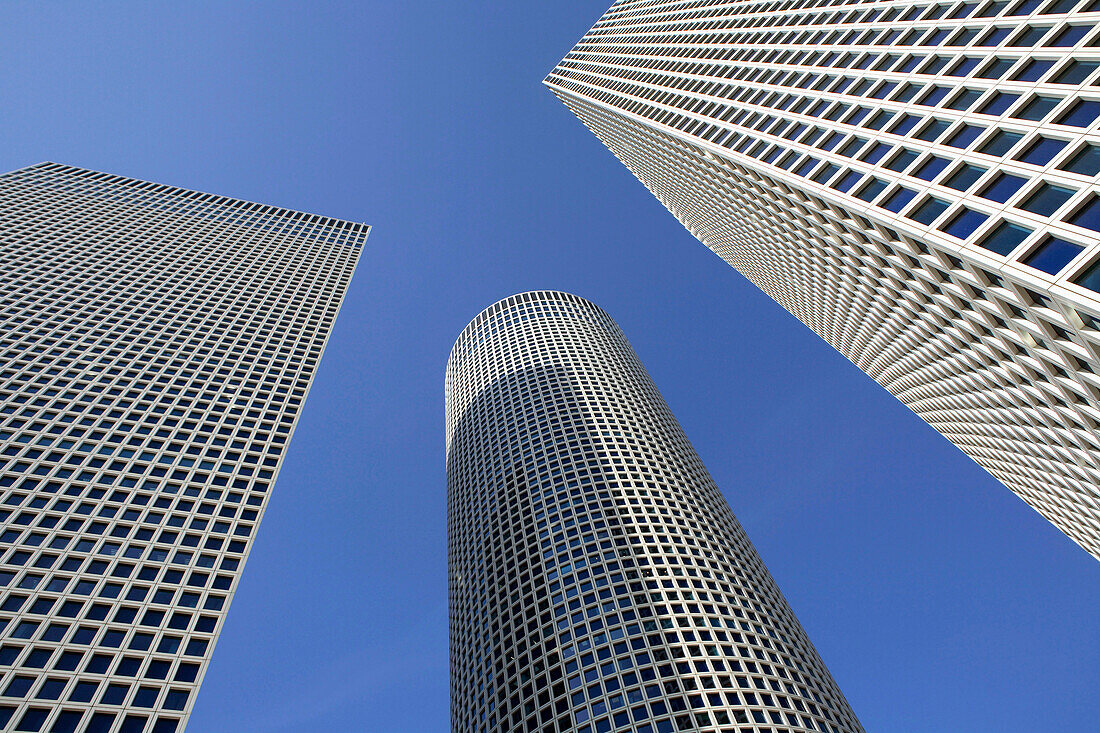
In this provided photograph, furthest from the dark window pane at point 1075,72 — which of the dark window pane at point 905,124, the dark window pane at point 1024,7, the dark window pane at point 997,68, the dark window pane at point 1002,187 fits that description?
the dark window pane at point 905,124

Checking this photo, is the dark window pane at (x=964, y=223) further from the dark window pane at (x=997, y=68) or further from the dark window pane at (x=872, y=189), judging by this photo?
the dark window pane at (x=997, y=68)

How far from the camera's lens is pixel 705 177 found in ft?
254

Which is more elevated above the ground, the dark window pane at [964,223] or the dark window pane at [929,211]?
the dark window pane at [929,211]

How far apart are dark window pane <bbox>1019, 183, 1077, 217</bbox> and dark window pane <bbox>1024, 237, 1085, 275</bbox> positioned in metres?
1.54

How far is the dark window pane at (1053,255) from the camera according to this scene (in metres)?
27.6

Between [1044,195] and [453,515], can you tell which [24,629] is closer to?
[1044,195]

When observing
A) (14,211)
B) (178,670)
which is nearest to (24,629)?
(178,670)

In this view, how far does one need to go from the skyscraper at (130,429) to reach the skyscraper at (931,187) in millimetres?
56662

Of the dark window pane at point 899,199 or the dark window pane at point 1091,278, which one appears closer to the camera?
the dark window pane at point 1091,278

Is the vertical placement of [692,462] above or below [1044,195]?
below

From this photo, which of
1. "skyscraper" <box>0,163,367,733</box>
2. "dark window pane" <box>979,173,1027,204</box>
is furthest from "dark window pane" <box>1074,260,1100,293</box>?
"skyscraper" <box>0,163,367,733</box>

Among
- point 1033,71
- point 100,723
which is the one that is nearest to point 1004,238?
point 1033,71

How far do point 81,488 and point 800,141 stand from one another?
69390 millimetres

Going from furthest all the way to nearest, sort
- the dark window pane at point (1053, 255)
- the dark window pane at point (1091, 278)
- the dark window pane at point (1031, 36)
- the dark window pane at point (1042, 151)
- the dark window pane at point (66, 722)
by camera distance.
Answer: the dark window pane at point (66, 722)
the dark window pane at point (1031, 36)
the dark window pane at point (1042, 151)
the dark window pane at point (1053, 255)
the dark window pane at point (1091, 278)
